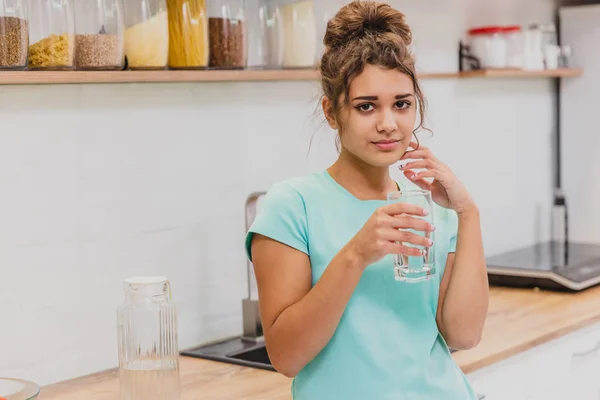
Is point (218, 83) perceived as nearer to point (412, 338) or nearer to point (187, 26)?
point (187, 26)

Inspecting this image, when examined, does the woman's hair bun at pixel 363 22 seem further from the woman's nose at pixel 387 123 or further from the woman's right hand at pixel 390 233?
the woman's right hand at pixel 390 233

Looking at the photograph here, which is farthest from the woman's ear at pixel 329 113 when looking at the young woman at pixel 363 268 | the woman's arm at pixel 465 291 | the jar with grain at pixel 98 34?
the jar with grain at pixel 98 34

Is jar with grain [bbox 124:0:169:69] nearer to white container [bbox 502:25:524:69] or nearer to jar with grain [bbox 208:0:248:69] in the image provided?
jar with grain [bbox 208:0:248:69]

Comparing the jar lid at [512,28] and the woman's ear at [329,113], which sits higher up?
the jar lid at [512,28]

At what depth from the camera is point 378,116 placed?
1.38 meters

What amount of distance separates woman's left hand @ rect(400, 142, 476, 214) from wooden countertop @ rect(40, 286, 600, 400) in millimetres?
510

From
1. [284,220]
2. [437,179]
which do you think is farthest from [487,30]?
[284,220]

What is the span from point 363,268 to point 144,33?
83 cm

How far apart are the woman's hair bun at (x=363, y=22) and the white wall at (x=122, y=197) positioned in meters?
0.68

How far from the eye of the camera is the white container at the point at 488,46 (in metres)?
2.96

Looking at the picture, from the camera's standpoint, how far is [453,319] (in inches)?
58.2

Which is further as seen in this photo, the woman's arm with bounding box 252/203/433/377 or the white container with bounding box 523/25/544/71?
the white container with bounding box 523/25/544/71

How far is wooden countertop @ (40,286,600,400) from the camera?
1.82m

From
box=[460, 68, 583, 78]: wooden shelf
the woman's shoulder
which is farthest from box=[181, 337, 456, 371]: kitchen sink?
box=[460, 68, 583, 78]: wooden shelf
